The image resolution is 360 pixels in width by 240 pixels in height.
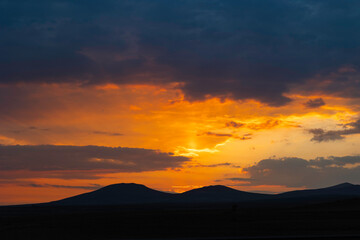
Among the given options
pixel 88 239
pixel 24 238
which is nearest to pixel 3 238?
pixel 24 238

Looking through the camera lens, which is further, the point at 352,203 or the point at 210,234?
the point at 352,203

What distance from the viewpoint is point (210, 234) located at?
28188mm

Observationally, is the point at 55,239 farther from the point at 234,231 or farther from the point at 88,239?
the point at 234,231

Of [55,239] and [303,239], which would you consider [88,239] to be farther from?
[303,239]

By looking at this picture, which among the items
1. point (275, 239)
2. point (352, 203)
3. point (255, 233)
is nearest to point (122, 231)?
point (255, 233)

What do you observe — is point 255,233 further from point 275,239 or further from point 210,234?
point 275,239

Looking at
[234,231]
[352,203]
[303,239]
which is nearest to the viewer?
[303,239]

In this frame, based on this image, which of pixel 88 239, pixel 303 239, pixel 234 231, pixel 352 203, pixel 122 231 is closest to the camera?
pixel 303 239

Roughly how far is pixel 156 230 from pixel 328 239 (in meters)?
20.1

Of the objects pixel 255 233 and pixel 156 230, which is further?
pixel 156 230

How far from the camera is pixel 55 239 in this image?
27.0 m

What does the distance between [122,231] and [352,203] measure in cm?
4317

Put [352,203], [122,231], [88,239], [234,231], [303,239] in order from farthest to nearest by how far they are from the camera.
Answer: [352,203]
[122,231]
[234,231]
[88,239]
[303,239]

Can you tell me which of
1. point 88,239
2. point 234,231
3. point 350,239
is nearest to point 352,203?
point 234,231
